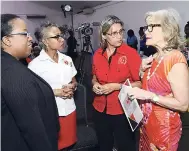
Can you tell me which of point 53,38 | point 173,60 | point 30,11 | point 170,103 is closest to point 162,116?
point 170,103

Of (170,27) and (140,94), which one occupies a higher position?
(170,27)

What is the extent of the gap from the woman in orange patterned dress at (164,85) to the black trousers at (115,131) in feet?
1.16

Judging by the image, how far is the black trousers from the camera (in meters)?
1.67

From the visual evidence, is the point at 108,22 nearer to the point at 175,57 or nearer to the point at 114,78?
the point at 114,78

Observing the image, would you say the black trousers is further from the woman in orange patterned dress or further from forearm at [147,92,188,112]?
forearm at [147,92,188,112]

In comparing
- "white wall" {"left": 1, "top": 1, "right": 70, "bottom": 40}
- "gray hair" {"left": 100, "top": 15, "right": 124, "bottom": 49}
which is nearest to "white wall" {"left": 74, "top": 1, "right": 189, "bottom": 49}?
"white wall" {"left": 1, "top": 1, "right": 70, "bottom": 40}

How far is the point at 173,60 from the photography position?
1179 mm

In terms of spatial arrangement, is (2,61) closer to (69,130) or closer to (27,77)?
(27,77)

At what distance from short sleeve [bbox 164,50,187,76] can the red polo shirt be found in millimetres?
442

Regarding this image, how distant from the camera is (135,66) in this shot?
5.35ft

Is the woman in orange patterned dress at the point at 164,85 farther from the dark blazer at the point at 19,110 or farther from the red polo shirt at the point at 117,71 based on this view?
the dark blazer at the point at 19,110

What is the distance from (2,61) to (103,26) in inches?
34.5

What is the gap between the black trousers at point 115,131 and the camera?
5.48 feet

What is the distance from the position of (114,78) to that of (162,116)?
51 centimetres
